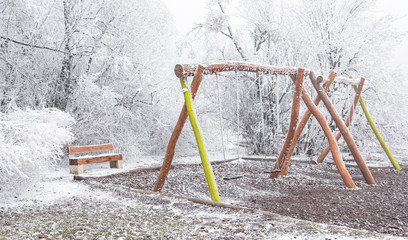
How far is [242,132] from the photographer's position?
10828 mm

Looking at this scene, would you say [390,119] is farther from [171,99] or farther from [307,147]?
[171,99]

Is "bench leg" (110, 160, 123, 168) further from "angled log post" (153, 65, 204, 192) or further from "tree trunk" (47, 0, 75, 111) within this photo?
"angled log post" (153, 65, 204, 192)

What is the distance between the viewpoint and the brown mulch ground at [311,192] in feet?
12.7

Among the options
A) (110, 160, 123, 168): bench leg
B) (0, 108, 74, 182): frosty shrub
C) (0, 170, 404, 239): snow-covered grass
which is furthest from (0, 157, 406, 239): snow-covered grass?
(110, 160, 123, 168): bench leg

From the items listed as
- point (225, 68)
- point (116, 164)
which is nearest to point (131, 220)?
point (225, 68)

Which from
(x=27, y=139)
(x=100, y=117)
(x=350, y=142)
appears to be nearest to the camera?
(x=27, y=139)

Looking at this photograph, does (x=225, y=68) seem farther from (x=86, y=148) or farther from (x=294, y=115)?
(x=86, y=148)

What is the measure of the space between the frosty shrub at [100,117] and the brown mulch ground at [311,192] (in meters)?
1.93

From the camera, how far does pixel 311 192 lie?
5258 millimetres

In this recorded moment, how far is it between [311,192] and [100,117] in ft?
18.7

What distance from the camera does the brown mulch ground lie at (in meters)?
3.86

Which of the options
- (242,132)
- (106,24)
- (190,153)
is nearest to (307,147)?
(242,132)

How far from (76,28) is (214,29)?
14.1ft

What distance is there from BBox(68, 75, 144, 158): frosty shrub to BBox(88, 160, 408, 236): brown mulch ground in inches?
76.0
